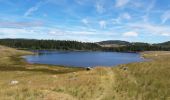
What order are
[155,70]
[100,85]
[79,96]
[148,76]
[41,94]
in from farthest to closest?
[155,70], [148,76], [100,85], [79,96], [41,94]

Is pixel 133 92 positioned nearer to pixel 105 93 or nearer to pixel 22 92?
pixel 105 93

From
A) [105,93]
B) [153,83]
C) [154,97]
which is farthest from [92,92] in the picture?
[153,83]

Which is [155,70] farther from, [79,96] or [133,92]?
[79,96]

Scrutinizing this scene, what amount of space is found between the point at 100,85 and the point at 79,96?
20.5ft

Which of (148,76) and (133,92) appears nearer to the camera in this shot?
(133,92)

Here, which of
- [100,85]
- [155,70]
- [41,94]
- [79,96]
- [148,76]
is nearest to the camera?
[41,94]

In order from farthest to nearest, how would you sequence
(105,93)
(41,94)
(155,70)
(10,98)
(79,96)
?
(155,70), (105,93), (79,96), (41,94), (10,98)

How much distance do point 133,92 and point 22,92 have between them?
Result: 37.3ft

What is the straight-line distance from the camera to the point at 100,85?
96.3 ft

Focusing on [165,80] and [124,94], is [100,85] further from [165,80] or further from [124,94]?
[165,80]

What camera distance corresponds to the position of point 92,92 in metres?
25.6

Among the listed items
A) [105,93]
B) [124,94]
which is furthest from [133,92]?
[105,93]

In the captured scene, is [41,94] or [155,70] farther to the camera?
[155,70]

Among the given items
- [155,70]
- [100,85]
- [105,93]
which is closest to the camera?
[105,93]
